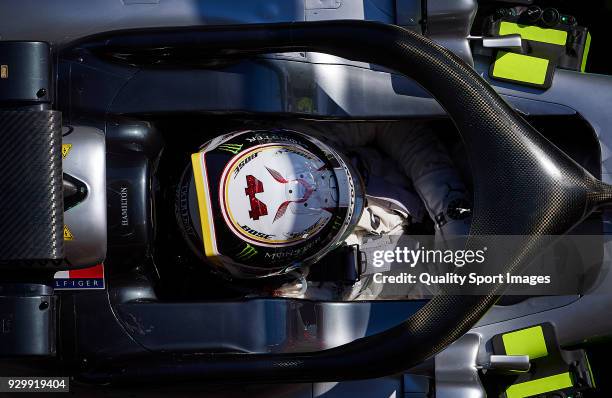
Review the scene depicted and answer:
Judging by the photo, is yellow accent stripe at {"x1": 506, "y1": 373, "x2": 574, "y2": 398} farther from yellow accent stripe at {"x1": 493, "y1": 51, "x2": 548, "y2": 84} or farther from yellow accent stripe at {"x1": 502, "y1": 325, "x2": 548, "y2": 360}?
yellow accent stripe at {"x1": 493, "y1": 51, "x2": 548, "y2": 84}

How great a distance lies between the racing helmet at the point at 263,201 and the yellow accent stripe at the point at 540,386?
669 millimetres

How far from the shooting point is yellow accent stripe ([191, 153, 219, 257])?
1975 millimetres

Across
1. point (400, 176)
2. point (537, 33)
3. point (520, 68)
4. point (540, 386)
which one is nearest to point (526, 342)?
point (540, 386)

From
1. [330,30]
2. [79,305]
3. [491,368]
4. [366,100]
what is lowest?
[491,368]

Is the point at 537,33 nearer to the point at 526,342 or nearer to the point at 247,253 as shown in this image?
the point at 526,342

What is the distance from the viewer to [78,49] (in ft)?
6.97

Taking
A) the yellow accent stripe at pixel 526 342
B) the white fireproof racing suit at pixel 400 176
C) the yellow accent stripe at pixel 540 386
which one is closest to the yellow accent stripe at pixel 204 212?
the white fireproof racing suit at pixel 400 176

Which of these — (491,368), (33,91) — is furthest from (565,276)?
(33,91)

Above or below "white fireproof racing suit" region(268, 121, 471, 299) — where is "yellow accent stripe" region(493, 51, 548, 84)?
above

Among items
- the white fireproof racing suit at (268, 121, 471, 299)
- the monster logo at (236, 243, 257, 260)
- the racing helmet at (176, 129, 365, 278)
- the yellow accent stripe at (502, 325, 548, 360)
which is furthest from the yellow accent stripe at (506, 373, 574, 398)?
the monster logo at (236, 243, 257, 260)

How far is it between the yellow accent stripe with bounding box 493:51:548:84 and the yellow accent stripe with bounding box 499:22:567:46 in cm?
13

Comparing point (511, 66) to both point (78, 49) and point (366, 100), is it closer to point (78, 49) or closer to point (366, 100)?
point (366, 100)

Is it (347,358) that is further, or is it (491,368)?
(491,368)

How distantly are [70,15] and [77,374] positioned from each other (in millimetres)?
906
